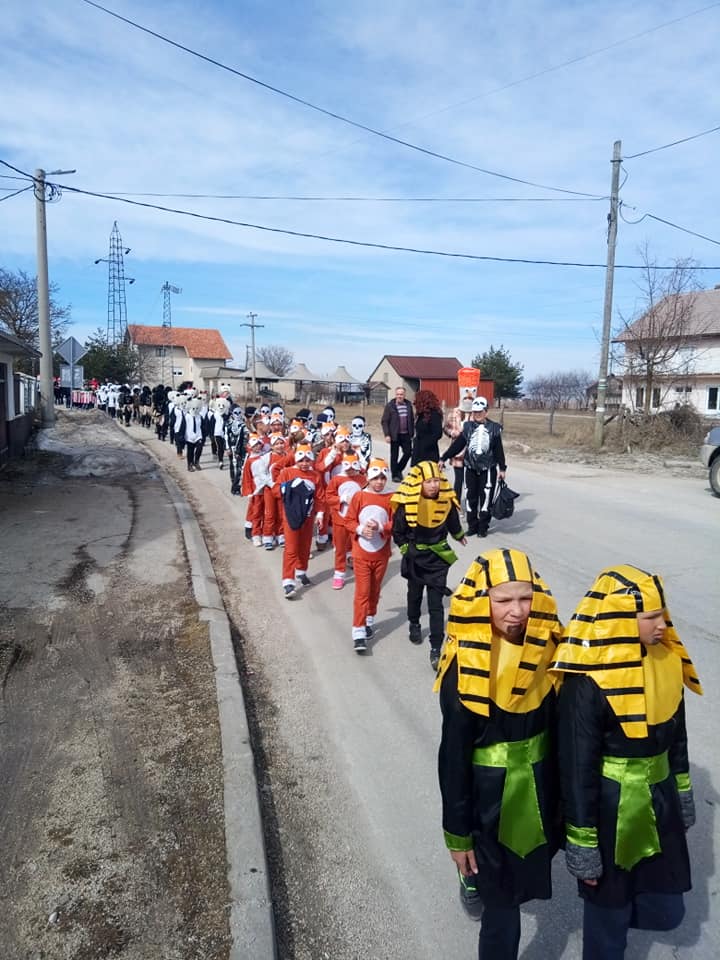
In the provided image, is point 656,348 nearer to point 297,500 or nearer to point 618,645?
point 297,500

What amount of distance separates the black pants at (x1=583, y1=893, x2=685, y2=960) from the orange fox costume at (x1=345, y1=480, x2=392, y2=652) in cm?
331

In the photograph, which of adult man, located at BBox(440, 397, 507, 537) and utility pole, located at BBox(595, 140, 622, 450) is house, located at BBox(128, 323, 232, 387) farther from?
adult man, located at BBox(440, 397, 507, 537)

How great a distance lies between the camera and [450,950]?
2711 mm

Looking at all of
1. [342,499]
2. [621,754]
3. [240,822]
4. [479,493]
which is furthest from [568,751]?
[479,493]

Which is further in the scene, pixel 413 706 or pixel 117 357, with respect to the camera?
pixel 117 357

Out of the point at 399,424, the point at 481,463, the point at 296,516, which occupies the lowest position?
the point at 296,516

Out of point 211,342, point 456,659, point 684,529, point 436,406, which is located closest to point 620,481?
point 684,529

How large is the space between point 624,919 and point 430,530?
127 inches

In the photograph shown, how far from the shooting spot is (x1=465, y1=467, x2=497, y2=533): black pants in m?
9.31

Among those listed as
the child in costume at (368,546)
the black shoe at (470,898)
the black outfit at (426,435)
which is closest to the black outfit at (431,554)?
the child in costume at (368,546)

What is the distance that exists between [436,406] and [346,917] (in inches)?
323

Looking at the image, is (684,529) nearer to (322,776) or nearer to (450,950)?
(322,776)

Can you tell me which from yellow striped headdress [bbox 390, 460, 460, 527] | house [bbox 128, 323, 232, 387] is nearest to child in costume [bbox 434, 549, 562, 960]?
yellow striped headdress [bbox 390, 460, 460, 527]

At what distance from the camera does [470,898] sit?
103 inches
